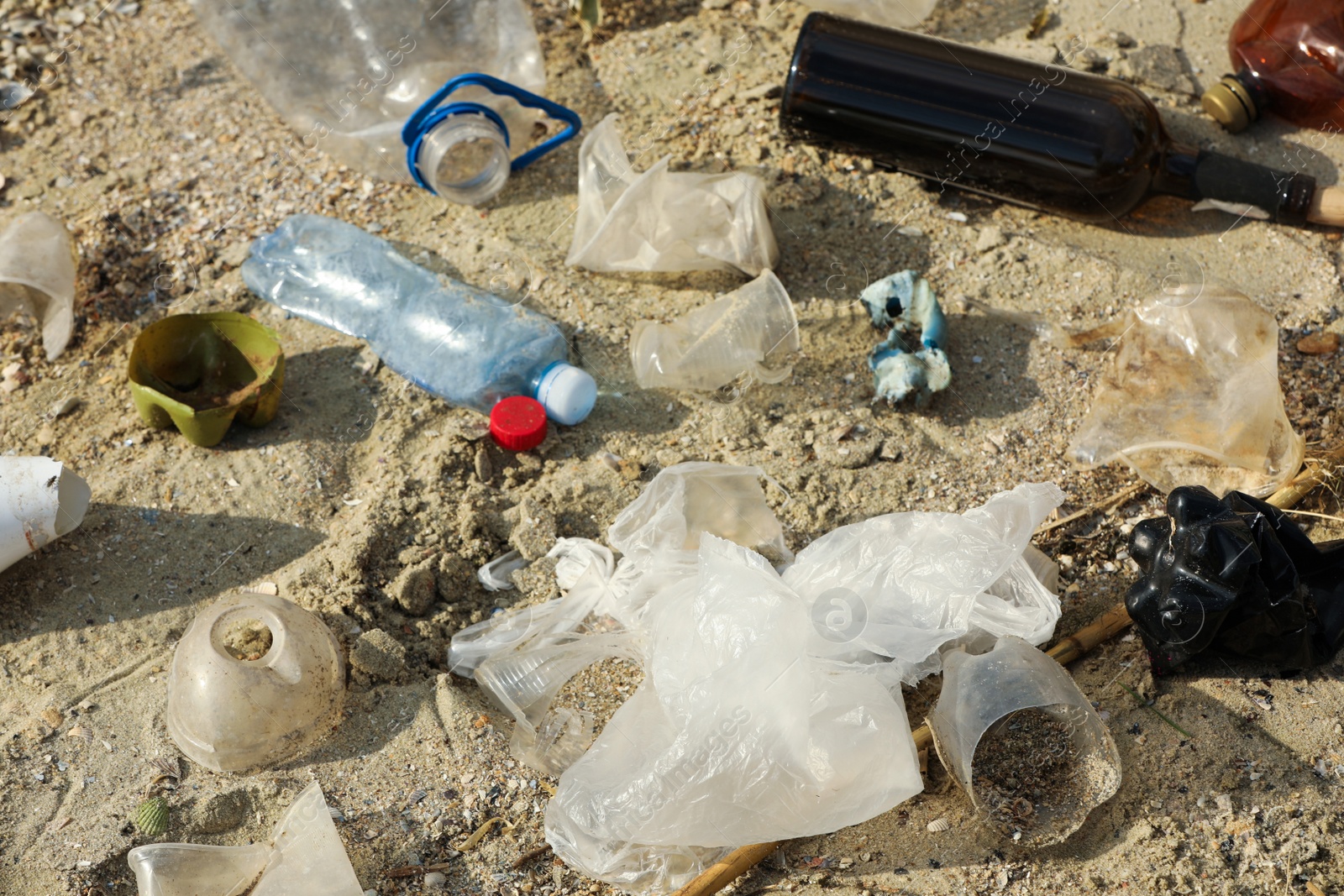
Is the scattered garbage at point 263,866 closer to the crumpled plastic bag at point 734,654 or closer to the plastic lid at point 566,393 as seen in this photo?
the crumpled plastic bag at point 734,654

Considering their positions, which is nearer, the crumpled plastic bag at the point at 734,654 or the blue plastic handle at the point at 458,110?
the crumpled plastic bag at the point at 734,654

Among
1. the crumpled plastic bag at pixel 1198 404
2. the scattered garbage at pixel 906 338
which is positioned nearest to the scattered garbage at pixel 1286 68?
the crumpled plastic bag at pixel 1198 404

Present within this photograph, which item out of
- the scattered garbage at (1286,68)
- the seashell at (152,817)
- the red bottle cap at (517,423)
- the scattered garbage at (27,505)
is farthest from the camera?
the scattered garbage at (1286,68)

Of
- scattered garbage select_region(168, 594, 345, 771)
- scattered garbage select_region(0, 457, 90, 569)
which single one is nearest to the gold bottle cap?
scattered garbage select_region(168, 594, 345, 771)

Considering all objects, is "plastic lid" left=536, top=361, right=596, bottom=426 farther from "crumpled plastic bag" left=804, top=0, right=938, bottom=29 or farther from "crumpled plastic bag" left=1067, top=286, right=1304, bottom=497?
"crumpled plastic bag" left=804, top=0, right=938, bottom=29

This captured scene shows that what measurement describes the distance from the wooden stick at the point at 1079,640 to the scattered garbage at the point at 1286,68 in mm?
1084

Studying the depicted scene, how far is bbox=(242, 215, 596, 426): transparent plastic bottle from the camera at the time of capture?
7.98ft

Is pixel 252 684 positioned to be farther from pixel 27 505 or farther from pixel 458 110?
pixel 458 110

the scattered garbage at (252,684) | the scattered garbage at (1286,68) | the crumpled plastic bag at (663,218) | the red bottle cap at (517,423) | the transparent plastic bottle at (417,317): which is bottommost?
the scattered garbage at (252,684)

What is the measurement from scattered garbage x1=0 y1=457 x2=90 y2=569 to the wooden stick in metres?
1.43

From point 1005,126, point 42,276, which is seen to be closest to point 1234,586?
point 1005,126

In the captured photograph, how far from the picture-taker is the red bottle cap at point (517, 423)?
2307 mm

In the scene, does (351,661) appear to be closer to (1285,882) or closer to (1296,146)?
(1285,882)

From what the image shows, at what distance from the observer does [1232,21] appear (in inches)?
120
